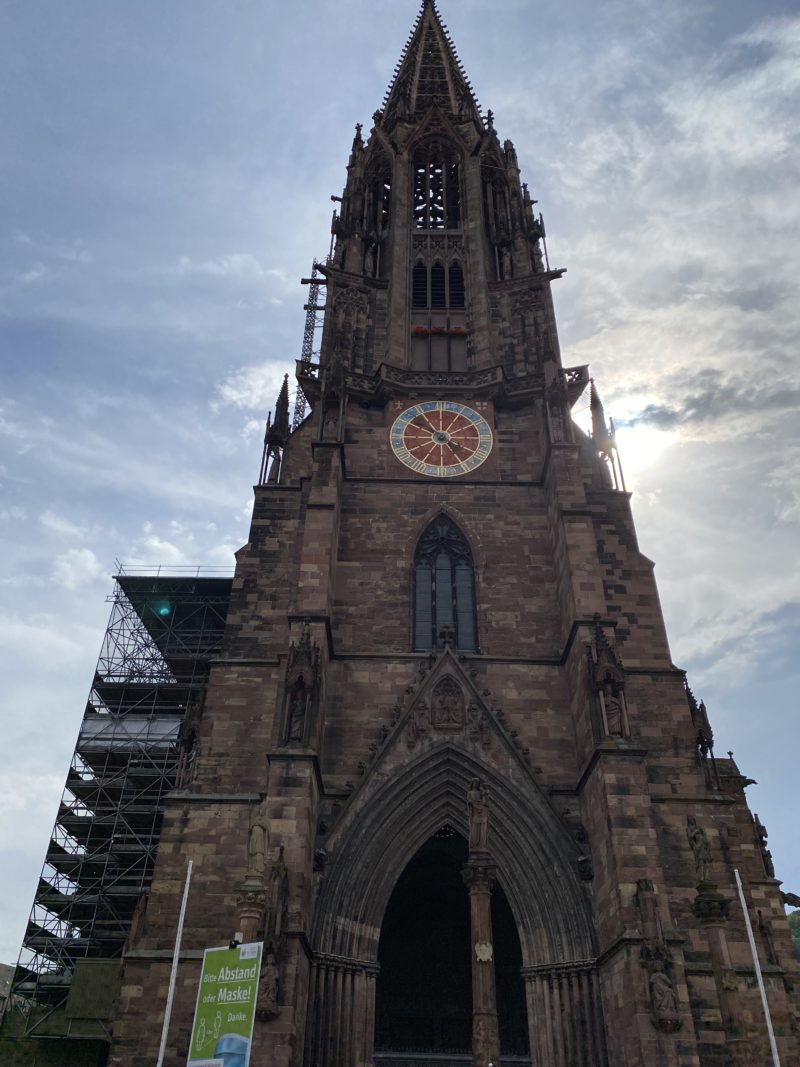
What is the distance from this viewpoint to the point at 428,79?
3719 centimetres

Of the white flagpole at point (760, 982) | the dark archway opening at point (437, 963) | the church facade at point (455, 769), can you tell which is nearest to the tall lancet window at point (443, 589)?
the church facade at point (455, 769)

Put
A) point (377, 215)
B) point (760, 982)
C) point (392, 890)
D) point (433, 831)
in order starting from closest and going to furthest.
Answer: point (760, 982), point (392, 890), point (433, 831), point (377, 215)

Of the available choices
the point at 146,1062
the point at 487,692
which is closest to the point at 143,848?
the point at 146,1062

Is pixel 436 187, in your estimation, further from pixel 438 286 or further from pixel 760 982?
pixel 760 982

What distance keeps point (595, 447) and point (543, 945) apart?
41.0ft

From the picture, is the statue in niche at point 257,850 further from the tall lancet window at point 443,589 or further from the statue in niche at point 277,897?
the tall lancet window at point 443,589

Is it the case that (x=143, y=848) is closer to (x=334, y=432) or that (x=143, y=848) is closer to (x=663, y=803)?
(x=334, y=432)

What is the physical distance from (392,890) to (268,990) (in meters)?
3.97

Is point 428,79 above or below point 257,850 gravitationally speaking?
above

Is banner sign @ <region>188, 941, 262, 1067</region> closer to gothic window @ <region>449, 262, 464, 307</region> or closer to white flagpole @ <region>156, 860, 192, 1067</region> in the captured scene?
white flagpole @ <region>156, 860, 192, 1067</region>

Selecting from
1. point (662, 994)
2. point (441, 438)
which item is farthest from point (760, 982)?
point (441, 438)

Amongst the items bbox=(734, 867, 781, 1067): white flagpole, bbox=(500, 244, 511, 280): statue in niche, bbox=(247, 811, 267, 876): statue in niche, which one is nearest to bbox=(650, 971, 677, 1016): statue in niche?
bbox=(734, 867, 781, 1067): white flagpole

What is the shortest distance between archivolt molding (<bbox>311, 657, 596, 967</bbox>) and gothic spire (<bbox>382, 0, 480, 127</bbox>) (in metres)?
24.8

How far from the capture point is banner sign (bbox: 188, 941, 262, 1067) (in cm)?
1154
